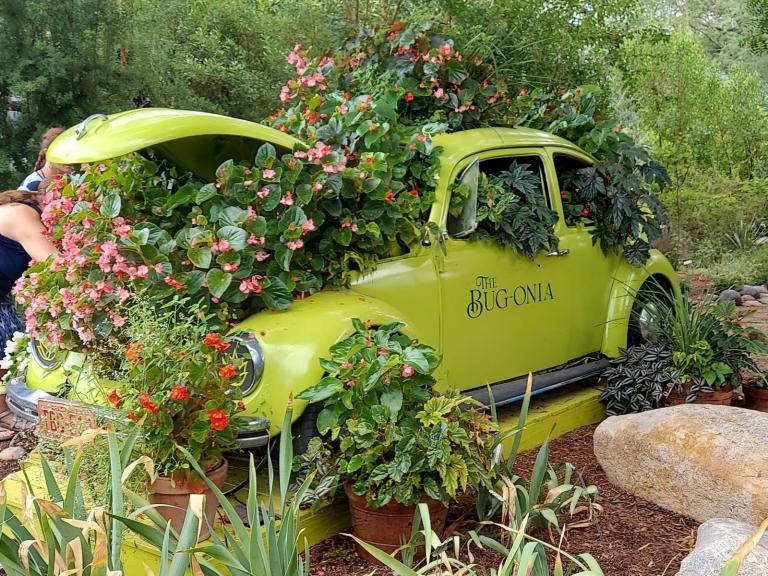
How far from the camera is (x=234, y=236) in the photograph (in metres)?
3.76

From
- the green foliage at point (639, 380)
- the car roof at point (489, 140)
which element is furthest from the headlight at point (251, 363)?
the green foliage at point (639, 380)

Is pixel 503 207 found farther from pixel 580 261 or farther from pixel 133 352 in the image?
pixel 133 352

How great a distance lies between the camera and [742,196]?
551 inches

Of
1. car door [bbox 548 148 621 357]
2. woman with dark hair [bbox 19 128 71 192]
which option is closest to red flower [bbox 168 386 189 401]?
woman with dark hair [bbox 19 128 71 192]

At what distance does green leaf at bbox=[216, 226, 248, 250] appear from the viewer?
3752mm

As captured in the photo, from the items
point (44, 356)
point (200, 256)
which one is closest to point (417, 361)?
point (200, 256)

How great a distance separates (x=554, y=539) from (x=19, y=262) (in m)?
3.58

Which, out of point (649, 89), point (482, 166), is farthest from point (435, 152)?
point (649, 89)

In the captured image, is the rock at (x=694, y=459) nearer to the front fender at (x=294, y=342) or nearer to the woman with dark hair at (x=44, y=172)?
the front fender at (x=294, y=342)

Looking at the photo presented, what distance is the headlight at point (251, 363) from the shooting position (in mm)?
3656

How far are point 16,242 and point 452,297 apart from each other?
2.70 m

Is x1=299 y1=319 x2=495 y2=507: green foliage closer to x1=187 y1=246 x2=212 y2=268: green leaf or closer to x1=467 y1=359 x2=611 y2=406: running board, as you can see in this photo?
x1=187 y1=246 x2=212 y2=268: green leaf

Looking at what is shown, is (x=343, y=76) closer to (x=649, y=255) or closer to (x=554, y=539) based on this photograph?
(x=649, y=255)

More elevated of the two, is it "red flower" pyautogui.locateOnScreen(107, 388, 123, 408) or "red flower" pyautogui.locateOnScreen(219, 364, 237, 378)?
"red flower" pyautogui.locateOnScreen(219, 364, 237, 378)
